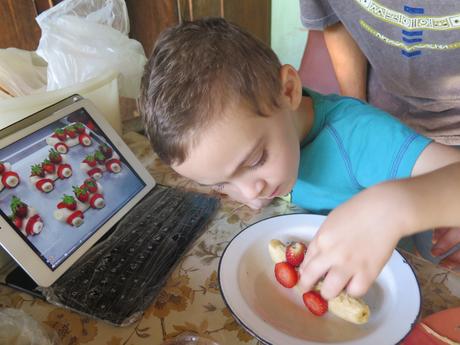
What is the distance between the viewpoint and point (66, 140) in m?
0.80

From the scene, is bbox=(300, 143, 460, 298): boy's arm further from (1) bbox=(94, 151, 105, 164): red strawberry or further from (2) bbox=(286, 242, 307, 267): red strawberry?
(1) bbox=(94, 151, 105, 164): red strawberry

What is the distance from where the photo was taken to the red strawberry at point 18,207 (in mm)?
656

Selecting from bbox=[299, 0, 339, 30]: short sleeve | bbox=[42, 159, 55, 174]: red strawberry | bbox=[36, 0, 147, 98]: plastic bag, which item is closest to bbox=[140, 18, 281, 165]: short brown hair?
bbox=[42, 159, 55, 174]: red strawberry

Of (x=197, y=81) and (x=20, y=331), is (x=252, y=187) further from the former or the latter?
(x=20, y=331)

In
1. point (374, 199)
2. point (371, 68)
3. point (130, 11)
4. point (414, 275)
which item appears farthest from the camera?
point (130, 11)

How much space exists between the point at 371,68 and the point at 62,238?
3.09ft

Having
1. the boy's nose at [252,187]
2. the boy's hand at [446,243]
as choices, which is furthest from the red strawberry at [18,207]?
the boy's hand at [446,243]

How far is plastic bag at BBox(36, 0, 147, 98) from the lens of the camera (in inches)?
36.9

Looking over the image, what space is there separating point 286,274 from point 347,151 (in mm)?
289

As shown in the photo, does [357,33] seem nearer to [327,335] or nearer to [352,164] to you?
[352,164]

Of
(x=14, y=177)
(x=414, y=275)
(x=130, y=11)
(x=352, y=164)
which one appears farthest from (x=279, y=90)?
(x=130, y=11)

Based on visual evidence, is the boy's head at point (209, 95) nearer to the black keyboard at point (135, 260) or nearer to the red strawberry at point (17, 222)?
the black keyboard at point (135, 260)

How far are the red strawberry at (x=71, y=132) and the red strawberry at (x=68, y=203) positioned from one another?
131mm

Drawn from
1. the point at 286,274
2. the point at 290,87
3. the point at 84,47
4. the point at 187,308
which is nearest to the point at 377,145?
the point at 290,87
